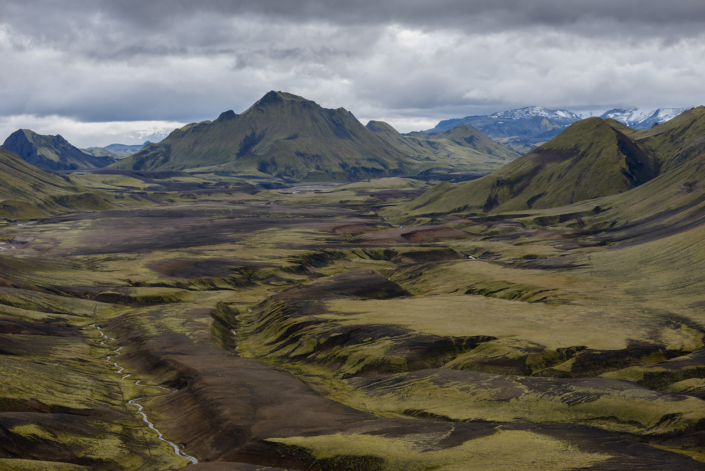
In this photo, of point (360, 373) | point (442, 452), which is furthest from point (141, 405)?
point (442, 452)

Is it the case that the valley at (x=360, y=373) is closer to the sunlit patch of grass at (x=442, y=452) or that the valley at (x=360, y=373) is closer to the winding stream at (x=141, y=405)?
the sunlit patch of grass at (x=442, y=452)

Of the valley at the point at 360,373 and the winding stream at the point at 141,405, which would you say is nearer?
the valley at the point at 360,373

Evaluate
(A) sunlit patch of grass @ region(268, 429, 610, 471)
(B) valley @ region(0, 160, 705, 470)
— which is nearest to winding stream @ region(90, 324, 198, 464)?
(B) valley @ region(0, 160, 705, 470)

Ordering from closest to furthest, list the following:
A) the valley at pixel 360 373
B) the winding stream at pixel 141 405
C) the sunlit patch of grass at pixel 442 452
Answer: the sunlit patch of grass at pixel 442 452
the valley at pixel 360 373
the winding stream at pixel 141 405

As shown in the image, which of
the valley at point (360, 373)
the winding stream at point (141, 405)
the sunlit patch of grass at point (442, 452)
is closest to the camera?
the sunlit patch of grass at point (442, 452)

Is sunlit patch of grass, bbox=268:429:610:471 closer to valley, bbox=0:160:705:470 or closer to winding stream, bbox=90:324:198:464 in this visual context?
valley, bbox=0:160:705:470

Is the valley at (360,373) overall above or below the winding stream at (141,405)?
above

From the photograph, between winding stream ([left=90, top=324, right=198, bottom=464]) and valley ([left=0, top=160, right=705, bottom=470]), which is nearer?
valley ([left=0, top=160, right=705, bottom=470])

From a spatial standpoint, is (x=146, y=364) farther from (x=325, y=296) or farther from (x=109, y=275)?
(x=109, y=275)

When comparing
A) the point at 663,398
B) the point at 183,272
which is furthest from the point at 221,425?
the point at 183,272

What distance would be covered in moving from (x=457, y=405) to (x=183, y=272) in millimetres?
138862

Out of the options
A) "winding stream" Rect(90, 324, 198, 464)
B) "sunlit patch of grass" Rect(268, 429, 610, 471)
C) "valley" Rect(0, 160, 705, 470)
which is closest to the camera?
"sunlit patch of grass" Rect(268, 429, 610, 471)

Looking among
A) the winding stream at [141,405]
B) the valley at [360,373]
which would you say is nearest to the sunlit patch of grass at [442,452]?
the valley at [360,373]

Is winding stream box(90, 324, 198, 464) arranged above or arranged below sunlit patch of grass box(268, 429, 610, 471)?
below
